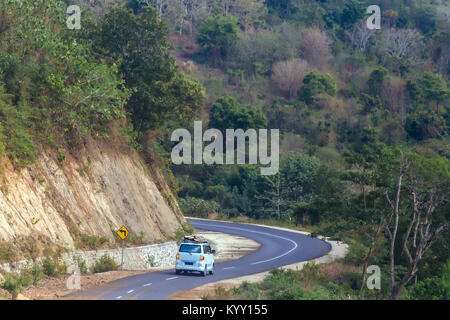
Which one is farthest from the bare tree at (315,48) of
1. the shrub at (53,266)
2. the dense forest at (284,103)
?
the shrub at (53,266)

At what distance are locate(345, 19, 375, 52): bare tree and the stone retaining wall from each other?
277 ft

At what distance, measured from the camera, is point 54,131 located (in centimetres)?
3278

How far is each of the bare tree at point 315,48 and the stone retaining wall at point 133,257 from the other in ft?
253

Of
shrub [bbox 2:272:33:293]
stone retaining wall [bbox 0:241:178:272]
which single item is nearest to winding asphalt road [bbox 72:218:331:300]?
shrub [bbox 2:272:33:293]

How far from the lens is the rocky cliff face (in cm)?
2716

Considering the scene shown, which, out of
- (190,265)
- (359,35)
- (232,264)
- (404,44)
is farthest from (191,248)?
(359,35)

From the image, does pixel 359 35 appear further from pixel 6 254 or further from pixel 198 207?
pixel 6 254

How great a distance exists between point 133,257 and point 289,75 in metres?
74.6

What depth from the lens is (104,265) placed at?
3000cm

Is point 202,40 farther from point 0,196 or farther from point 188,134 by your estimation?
point 0,196

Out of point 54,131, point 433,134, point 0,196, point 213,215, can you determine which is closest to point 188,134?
point 213,215

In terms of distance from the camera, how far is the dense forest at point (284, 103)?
31.0 m

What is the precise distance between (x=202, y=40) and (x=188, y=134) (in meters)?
34.0

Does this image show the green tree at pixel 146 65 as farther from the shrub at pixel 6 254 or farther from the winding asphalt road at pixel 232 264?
the shrub at pixel 6 254
